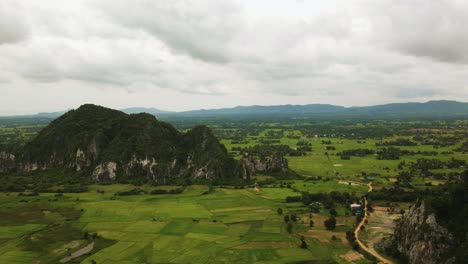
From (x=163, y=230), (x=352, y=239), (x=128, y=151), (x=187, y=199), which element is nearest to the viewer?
(x=352, y=239)

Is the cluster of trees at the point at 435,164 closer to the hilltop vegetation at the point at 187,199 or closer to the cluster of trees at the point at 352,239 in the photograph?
the hilltop vegetation at the point at 187,199

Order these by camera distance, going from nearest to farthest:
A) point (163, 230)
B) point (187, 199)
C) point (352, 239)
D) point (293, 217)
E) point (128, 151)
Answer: point (352, 239) → point (163, 230) → point (293, 217) → point (187, 199) → point (128, 151)

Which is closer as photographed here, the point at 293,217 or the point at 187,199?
the point at 293,217

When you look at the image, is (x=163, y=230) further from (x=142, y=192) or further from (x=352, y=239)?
(x=352, y=239)

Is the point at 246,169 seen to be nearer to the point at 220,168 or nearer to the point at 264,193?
the point at 220,168

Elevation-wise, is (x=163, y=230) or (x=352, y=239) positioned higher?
(x=352, y=239)

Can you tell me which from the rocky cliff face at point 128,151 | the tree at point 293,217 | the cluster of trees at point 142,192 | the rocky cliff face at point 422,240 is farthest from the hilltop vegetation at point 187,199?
the rocky cliff face at point 422,240

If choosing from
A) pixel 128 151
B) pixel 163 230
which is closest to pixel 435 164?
pixel 163 230

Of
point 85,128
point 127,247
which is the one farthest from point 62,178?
point 127,247
